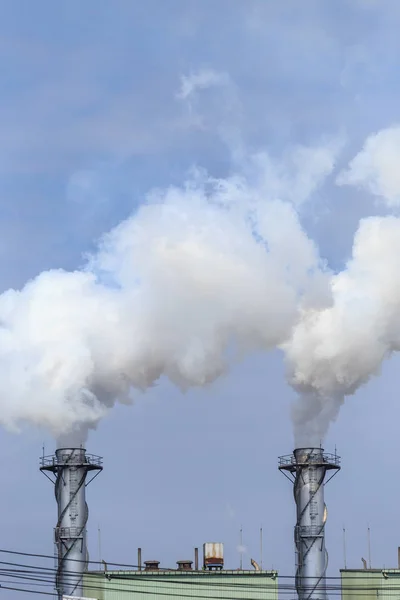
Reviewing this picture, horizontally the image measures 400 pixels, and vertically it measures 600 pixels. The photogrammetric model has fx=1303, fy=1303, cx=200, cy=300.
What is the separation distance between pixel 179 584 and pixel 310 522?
9.81 m

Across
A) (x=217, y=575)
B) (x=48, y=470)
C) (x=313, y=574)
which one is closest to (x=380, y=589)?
(x=313, y=574)

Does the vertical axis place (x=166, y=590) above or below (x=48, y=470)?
below

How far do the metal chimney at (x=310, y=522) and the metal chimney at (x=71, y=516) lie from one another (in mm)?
14135

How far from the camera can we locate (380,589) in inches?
3561

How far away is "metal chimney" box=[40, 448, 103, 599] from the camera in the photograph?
86375 millimetres

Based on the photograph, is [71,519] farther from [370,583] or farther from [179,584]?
[370,583]

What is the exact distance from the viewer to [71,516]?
87688mm

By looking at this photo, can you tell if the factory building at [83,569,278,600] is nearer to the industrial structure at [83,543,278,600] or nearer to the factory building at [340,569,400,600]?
the industrial structure at [83,543,278,600]

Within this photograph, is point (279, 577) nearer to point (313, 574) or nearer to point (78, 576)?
point (313, 574)

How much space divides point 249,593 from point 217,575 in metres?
2.46

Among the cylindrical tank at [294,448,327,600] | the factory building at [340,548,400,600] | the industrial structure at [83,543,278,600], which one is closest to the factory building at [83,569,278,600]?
the industrial structure at [83,543,278,600]

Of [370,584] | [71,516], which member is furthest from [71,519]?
[370,584]

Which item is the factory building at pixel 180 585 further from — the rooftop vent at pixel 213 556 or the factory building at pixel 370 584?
the factory building at pixel 370 584

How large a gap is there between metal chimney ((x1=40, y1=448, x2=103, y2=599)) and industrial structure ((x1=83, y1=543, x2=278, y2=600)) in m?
1.06
